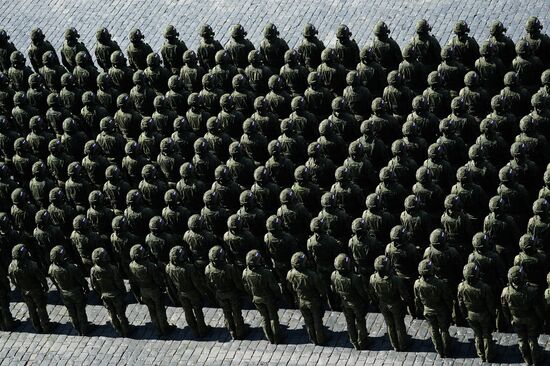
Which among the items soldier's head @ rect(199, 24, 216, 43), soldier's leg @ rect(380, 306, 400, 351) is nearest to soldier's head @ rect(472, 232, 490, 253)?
soldier's leg @ rect(380, 306, 400, 351)

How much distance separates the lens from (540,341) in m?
25.3

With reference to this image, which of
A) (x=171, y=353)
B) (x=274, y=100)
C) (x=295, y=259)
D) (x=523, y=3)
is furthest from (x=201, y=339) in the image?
(x=523, y=3)

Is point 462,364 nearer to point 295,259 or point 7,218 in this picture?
point 295,259

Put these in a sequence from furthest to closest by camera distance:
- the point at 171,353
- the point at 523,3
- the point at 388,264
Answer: the point at 523,3, the point at 171,353, the point at 388,264

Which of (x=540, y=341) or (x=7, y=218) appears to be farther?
(x=7, y=218)

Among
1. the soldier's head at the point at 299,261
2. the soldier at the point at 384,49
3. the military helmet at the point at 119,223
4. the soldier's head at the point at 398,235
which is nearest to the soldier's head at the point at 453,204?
the soldier's head at the point at 398,235

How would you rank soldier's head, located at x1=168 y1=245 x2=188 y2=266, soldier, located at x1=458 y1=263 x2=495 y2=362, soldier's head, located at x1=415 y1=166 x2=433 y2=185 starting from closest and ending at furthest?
soldier, located at x1=458 y1=263 x2=495 y2=362, soldier's head, located at x1=415 y1=166 x2=433 y2=185, soldier's head, located at x1=168 y1=245 x2=188 y2=266

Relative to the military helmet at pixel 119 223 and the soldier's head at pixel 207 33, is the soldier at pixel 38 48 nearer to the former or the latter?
the soldier's head at pixel 207 33

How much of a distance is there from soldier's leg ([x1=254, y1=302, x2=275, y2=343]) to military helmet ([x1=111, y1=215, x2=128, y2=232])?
229 centimetres

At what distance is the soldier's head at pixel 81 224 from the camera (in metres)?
26.4

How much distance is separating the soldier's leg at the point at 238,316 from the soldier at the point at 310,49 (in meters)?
4.86

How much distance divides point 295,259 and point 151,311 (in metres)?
2.78

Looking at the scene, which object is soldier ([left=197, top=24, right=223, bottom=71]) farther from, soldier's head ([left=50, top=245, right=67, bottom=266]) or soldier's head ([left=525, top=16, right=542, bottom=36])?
soldier's head ([left=525, top=16, right=542, bottom=36])

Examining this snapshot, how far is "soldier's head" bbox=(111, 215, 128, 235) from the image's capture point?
26.4 metres
